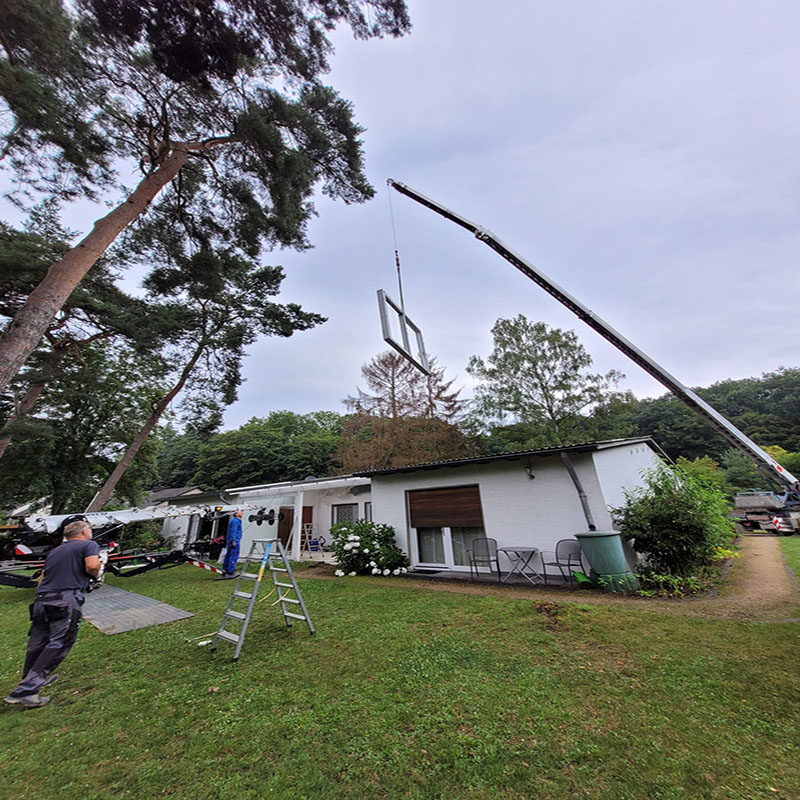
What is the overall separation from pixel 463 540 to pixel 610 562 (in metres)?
3.36

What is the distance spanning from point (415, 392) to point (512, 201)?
1107 centimetres

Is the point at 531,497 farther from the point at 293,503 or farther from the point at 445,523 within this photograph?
the point at 293,503

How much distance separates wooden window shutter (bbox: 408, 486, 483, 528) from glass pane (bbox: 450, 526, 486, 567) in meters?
0.16

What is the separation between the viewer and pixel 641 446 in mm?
9680

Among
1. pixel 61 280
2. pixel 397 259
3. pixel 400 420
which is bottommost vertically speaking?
pixel 61 280

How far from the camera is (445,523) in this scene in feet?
28.6

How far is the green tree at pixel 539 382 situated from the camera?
19.5m

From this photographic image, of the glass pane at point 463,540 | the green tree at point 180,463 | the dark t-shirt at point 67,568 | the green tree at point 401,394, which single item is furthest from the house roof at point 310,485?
the green tree at point 180,463

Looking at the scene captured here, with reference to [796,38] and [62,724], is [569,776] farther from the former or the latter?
[796,38]

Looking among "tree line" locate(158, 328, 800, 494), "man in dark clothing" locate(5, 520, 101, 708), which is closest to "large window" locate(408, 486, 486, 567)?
"man in dark clothing" locate(5, 520, 101, 708)

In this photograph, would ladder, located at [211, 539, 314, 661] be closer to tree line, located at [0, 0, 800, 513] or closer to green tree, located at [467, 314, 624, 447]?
tree line, located at [0, 0, 800, 513]

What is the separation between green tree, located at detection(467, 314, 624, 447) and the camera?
767 inches

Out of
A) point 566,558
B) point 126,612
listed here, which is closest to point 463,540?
point 566,558

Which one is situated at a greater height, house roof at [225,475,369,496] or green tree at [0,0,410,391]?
green tree at [0,0,410,391]
